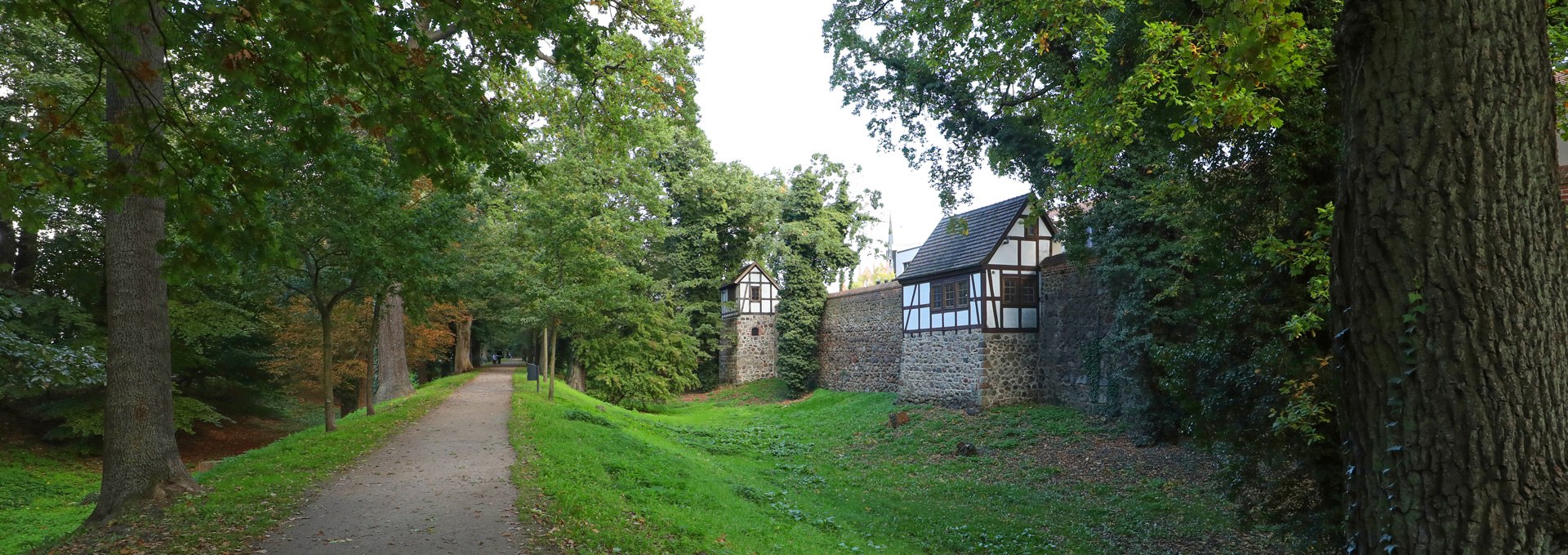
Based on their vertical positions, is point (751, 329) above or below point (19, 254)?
below

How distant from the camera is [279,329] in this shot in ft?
64.8

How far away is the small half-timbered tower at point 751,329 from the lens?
3531 centimetres

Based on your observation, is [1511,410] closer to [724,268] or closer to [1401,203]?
[1401,203]

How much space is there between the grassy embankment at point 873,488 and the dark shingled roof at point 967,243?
390 centimetres

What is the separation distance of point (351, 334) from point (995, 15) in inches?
769

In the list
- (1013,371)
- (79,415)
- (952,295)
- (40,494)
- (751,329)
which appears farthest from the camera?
(751,329)

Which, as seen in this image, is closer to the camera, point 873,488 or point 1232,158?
point 1232,158

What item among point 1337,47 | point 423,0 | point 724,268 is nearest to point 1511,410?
point 1337,47

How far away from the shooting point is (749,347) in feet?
116

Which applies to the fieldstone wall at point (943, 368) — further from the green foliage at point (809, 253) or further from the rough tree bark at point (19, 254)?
the rough tree bark at point (19, 254)

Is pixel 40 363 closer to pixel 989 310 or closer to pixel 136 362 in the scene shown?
pixel 136 362

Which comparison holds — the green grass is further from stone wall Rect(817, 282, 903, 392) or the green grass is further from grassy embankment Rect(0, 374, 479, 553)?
stone wall Rect(817, 282, 903, 392)

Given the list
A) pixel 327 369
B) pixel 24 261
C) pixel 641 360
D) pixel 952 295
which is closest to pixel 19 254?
pixel 24 261

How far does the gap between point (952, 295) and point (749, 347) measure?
15.3 metres
